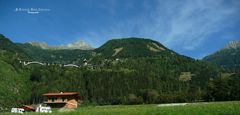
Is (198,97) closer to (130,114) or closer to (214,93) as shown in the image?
(214,93)

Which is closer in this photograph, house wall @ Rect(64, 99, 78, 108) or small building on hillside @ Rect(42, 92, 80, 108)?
house wall @ Rect(64, 99, 78, 108)

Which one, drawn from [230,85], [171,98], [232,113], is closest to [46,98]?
[171,98]

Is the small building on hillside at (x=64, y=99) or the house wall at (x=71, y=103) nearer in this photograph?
the house wall at (x=71, y=103)

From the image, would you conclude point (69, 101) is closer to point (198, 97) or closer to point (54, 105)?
point (54, 105)

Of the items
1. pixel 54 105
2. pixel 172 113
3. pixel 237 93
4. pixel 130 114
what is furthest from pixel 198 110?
pixel 54 105

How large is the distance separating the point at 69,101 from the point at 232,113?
102235 millimetres

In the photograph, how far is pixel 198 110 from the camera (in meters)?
41.6

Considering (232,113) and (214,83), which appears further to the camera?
(214,83)

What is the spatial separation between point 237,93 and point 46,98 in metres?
67.9

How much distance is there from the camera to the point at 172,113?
41.1m

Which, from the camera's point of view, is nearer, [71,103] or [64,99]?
[71,103]

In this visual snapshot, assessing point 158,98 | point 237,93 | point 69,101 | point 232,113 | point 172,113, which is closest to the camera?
point 232,113

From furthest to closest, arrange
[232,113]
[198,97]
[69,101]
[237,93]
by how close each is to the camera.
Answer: [198,97] → [69,101] → [237,93] → [232,113]

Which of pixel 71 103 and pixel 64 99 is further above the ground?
pixel 64 99
